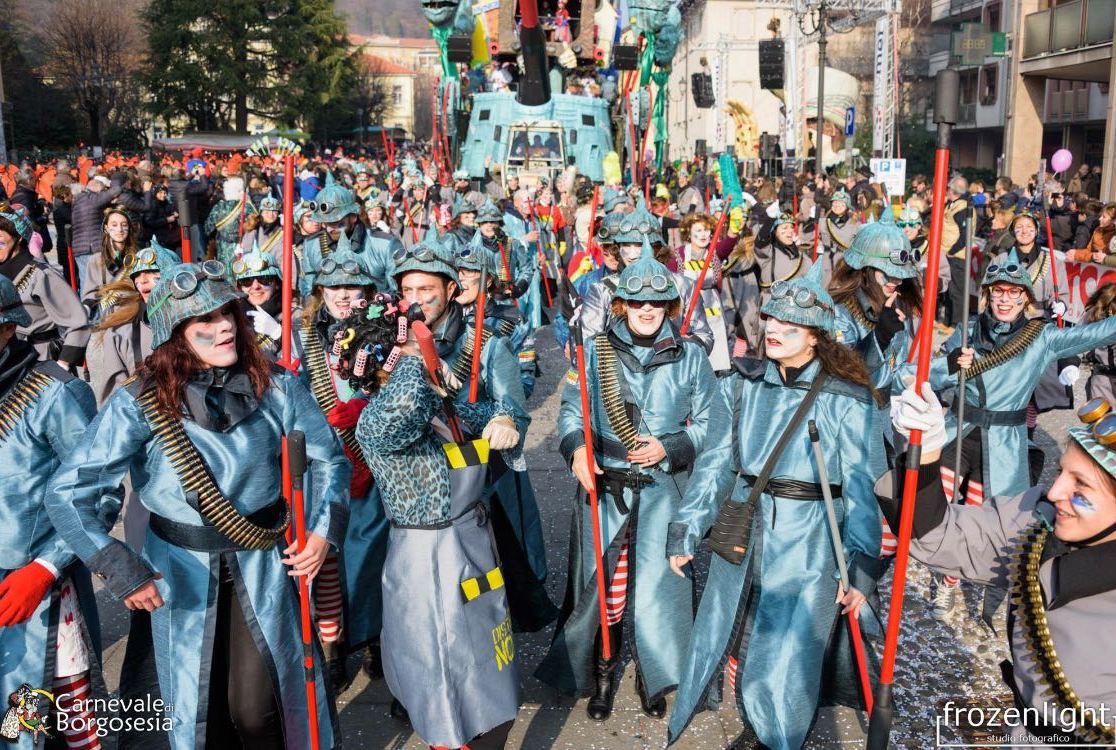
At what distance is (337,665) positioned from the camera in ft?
15.2

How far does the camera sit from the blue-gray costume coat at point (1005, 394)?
5.21m

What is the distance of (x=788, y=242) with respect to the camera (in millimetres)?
9656

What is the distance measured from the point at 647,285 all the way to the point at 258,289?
2.50 meters

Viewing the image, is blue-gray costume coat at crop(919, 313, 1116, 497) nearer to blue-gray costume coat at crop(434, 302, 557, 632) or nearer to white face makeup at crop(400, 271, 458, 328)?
blue-gray costume coat at crop(434, 302, 557, 632)

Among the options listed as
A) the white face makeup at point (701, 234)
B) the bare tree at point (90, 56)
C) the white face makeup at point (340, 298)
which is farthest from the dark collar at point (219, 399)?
the bare tree at point (90, 56)

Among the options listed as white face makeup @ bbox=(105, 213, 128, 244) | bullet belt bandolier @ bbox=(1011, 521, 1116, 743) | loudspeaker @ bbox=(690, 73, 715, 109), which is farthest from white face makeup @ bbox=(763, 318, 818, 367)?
loudspeaker @ bbox=(690, 73, 715, 109)

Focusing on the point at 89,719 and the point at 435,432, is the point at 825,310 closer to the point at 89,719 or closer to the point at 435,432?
the point at 435,432

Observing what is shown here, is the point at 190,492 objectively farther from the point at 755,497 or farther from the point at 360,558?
the point at 755,497

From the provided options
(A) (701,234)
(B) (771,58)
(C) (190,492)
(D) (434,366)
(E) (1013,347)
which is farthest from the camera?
(B) (771,58)

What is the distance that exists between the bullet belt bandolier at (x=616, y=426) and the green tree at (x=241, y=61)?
5473cm

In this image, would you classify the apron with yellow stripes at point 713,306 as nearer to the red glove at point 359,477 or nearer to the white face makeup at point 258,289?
the white face makeup at point 258,289

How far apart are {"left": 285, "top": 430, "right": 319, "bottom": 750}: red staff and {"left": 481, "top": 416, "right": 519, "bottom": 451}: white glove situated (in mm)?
627

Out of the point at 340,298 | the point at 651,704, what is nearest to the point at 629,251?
the point at 340,298

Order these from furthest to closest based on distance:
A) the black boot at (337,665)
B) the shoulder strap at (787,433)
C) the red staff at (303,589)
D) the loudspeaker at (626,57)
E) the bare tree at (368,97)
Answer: the bare tree at (368,97) → the loudspeaker at (626,57) → the black boot at (337,665) → the shoulder strap at (787,433) → the red staff at (303,589)
